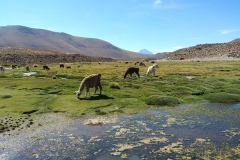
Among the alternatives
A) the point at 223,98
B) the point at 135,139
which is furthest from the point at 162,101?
the point at 135,139

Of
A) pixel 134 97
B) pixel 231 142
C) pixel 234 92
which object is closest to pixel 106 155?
pixel 231 142

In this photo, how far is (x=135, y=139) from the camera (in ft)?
44.9

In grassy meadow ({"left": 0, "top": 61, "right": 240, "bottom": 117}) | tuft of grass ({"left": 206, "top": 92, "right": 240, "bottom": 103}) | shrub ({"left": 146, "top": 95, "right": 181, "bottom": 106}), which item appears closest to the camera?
grassy meadow ({"left": 0, "top": 61, "right": 240, "bottom": 117})

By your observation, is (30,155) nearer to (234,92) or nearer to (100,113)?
(100,113)

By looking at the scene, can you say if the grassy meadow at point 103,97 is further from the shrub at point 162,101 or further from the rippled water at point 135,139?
the rippled water at point 135,139

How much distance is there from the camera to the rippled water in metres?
11.7

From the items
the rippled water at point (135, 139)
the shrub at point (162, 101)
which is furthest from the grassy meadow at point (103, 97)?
the rippled water at point (135, 139)

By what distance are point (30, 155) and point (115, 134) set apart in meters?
5.03

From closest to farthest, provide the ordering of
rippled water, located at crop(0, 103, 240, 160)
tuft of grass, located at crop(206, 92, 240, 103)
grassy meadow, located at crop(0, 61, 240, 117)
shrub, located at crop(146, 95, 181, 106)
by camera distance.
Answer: rippled water, located at crop(0, 103, 240, 160), grassy meadow, located at crop(0, 61, 240, 117), shrub, located at crop(146, 95, 181, 106), tuft of grass, located at crop(206, 92, 240, 103)

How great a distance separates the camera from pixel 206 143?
12.9 m

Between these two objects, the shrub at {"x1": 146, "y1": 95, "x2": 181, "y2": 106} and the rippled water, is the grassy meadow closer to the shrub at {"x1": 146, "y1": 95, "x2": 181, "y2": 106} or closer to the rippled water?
the shrub at {"x1": 146, "y1": 95, "x2": 181, "y2": 106}

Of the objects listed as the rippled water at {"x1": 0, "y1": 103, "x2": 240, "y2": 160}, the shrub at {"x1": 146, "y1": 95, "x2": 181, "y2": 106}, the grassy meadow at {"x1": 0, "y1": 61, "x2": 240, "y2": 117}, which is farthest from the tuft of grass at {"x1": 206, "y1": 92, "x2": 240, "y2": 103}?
the rippled water at {"x1": 0, "y1": 103, "x2": 240, "y2": 160}

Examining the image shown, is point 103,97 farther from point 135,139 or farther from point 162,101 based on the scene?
point 135,139

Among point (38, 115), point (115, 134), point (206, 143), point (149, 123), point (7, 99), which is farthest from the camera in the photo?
point (7, 99)
